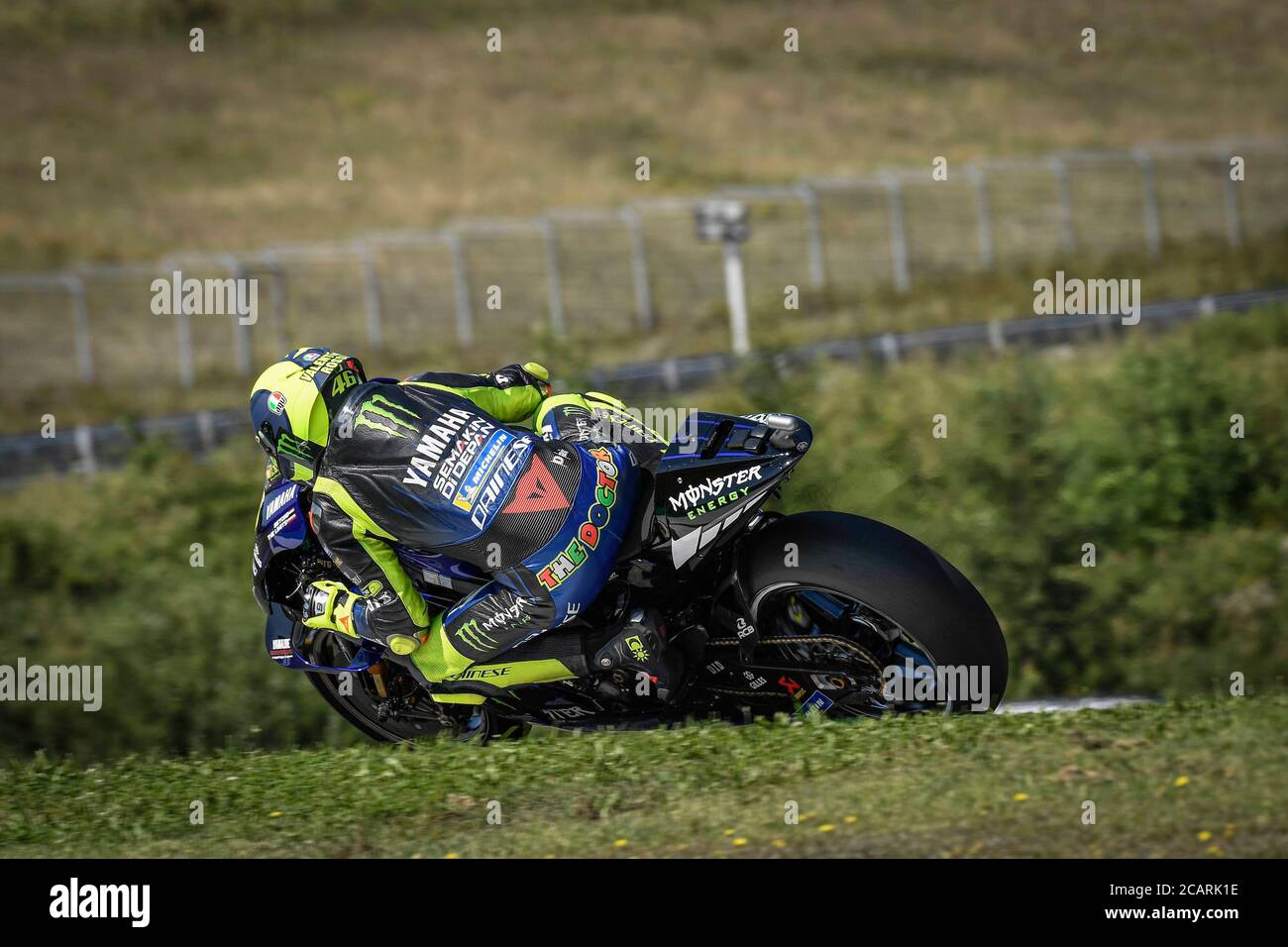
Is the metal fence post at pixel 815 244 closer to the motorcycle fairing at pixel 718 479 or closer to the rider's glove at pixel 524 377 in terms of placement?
the rider's glove at pixel 524 377

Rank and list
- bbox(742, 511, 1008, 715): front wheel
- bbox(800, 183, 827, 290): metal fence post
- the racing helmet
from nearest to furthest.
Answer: bbox(742, 511, 1008, 715): front wheel → the racing helmet → bbox(800, 183, 827, 290): metal fence post

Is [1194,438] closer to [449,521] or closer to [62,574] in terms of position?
[449,521]

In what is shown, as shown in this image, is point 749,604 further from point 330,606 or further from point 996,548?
point 996,548

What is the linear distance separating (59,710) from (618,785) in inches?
293

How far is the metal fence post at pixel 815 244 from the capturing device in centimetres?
3045

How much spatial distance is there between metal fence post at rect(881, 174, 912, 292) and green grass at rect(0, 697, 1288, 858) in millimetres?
25446

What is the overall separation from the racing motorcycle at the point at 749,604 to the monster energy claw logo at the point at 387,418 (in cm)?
69

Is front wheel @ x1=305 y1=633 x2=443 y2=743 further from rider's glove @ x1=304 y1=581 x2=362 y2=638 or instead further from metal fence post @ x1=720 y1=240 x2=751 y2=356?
metal fence post @ x1=720 y1=240 x2=751 y2=356

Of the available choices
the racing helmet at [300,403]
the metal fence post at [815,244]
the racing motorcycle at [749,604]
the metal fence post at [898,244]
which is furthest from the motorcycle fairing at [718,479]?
the metal fence post at [898,244]

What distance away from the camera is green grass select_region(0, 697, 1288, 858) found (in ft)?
16.4

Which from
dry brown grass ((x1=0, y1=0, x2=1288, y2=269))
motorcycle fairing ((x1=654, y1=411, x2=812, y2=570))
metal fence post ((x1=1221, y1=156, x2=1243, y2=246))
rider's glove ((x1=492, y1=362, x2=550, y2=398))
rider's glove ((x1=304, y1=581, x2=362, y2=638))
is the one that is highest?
dry brown grass ((x1=0, y1=0, x2=1288, y2=269))

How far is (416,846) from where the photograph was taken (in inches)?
215

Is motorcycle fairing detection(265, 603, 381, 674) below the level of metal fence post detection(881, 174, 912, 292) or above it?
below

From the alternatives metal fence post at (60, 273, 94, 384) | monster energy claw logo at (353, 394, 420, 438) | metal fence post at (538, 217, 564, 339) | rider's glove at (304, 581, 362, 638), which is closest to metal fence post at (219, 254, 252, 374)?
metal fence post at (60, 273, 94, 384)
